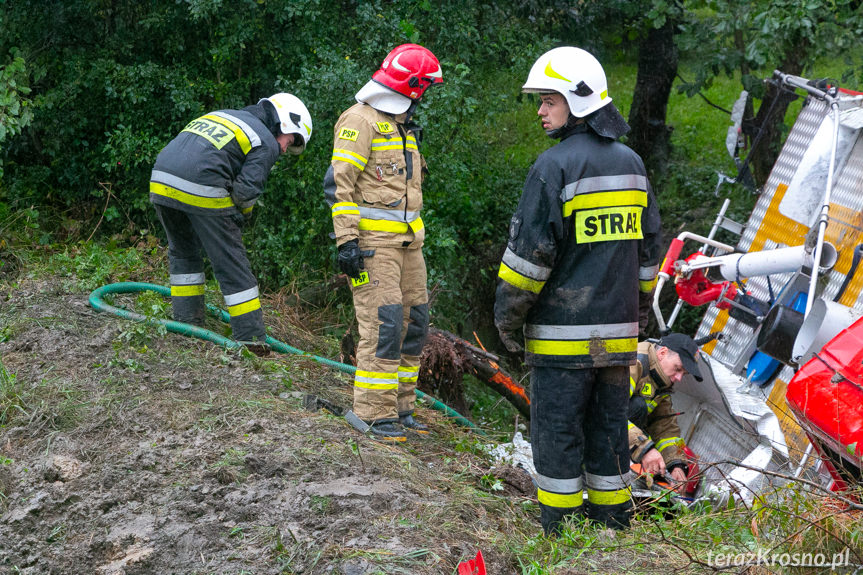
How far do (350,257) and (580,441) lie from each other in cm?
164

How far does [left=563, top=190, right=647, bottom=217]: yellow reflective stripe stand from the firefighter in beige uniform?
1.46 metres

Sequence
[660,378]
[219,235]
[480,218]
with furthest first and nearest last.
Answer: [480,218] < [219,235] < [660,378]

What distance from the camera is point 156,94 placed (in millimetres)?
8219

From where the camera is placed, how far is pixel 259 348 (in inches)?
227

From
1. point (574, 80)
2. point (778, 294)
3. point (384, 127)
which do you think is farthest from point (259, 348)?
point (778, 294)

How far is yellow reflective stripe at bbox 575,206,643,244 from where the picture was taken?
3.59 m

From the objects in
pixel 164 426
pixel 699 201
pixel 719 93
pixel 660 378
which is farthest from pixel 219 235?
pixel 719 93

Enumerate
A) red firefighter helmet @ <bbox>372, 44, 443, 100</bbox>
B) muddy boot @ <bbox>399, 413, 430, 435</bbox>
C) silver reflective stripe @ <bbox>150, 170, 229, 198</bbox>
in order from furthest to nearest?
silver reflective stripe @ <bbox>150, 170, 229, 198</bbox> → muddy boot @ <bbox>399, 413, 430, 435</bbox> → red firefighter helmet @ <bbox>372, 44, 443, 100</bbox>

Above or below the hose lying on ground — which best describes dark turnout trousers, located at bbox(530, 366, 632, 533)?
above

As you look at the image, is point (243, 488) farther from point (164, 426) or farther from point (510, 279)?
point (510, 279)

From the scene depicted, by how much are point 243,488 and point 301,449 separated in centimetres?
49

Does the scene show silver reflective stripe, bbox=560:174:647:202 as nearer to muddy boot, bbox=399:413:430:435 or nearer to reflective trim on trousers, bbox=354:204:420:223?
reflective trim on trousers, bbox=354:204:420:223

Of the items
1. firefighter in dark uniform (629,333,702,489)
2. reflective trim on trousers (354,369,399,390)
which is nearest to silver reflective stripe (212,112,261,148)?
reflective trim on trousers (354,369,399,390)

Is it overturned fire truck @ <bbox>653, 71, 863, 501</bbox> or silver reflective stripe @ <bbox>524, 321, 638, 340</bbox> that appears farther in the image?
overturned fire truck @ <bbox>653, 71, 863, 501</bbox>
